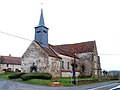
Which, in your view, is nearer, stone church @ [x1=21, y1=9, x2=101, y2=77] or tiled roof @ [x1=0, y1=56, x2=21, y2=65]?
stone church @ [x1=21, y1=9, x2=101, y2=77]

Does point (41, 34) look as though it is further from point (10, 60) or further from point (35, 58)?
point (10, 60)

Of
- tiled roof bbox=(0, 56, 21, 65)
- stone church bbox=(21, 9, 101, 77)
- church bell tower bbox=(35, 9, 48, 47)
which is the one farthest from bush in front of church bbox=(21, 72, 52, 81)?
tiled roof bbox=(0, 56, 21, 65)

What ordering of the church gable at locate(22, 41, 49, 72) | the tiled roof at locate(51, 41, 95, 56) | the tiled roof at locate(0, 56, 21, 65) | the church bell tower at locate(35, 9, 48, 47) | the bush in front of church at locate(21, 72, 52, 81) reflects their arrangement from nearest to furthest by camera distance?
1. the bush in front of church at locate(21, 72, 52, 81)
2. the church gable at locate(22, 41, 49, 72)
3. the church bell tower at locate(35, 9, 48, 47)
4. the tiled roof at locate(51, 41, 95, 56)
5. the tiled roof at locate(0, 56, 21, 65)

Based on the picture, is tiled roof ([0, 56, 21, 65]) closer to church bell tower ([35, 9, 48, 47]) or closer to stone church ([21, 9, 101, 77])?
stone church ([21, 9, 101, 77])

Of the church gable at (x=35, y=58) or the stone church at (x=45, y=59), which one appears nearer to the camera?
the church gable at (x=35, y=58)

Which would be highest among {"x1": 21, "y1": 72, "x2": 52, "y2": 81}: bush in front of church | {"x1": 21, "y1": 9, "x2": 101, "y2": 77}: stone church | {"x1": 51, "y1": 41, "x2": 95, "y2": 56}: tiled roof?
{"x1": 51, "y1": 41, "x2": 95, "y2": 56}: tiled roof

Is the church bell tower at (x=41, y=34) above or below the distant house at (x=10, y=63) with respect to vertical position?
above

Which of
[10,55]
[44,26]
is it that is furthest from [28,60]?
[10,55]

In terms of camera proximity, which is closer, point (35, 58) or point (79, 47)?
point (35, 58)

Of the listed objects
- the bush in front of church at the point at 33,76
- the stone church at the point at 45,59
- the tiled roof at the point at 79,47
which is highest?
the tiled roof at the point at 79,47

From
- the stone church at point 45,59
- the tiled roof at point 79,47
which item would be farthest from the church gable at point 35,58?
the tiled roof at point 79,47

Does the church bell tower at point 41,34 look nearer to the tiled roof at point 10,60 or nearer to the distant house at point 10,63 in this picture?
the distant house at point 10,63

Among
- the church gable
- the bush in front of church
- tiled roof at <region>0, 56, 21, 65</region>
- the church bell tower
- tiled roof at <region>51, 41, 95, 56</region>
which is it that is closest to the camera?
the bush in front of church

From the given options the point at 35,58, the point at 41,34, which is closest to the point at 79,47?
the point at 41,34
